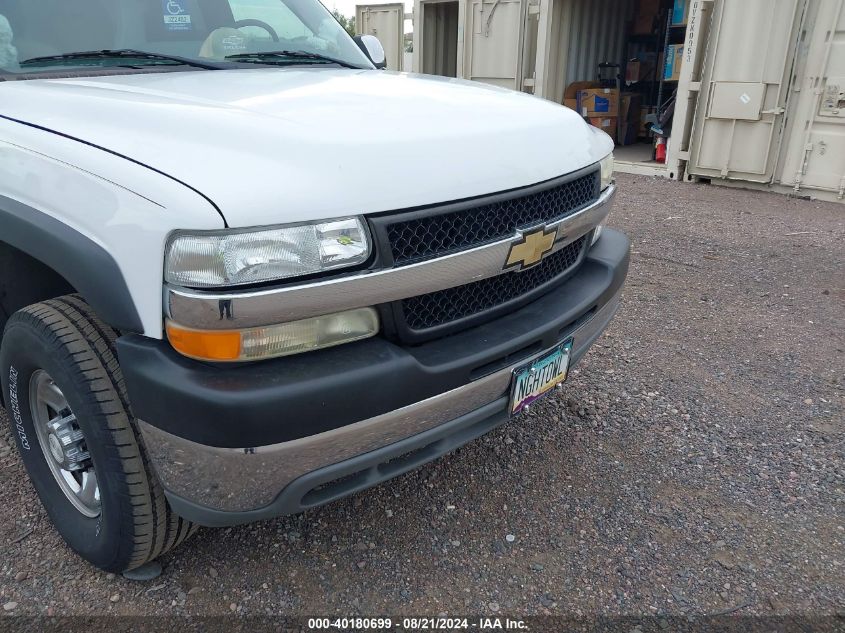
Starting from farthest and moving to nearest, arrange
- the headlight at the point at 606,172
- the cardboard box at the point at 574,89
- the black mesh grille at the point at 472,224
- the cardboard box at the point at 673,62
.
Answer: the cardboard box at the point at 574,89 < the cardboard box at the point at 673,62 < the headlight at the point at 606,172 < the black mesh grille at the point at 472,224

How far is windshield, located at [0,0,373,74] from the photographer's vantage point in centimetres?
248

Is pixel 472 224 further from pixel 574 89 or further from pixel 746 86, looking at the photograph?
pixel 574 89

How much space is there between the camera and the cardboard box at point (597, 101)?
10906mm

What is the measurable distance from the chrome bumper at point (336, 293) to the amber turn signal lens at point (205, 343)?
2 centimetres

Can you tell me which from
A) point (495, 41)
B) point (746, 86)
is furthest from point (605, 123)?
point (746, 86)

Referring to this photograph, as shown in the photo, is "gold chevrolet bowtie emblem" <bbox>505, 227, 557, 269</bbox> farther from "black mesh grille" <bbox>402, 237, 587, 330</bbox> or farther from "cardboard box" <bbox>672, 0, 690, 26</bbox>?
"cardboard box" <bbox>672, 0, 690, 26</bbox>

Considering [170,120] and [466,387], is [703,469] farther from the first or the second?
[170,120]

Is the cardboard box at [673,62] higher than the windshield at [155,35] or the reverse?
the reverse

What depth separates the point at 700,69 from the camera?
872 cm

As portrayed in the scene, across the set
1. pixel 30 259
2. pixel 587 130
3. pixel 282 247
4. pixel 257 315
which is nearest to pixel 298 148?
pixel 282 247

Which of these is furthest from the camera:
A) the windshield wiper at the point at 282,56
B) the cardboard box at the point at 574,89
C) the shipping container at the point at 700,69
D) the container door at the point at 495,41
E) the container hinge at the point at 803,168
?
the cardboard box at the point at 574,89

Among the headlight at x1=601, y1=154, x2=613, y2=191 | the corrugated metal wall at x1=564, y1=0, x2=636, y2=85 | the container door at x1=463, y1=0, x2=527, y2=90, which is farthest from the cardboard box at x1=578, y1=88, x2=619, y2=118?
the headlight at x1=601, y1=154, x2=613, y2=191

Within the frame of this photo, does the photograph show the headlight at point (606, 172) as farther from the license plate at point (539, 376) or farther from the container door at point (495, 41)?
the container door at point (495, 41)

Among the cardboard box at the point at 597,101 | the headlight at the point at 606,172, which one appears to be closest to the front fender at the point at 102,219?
the headlight at the point at 606,172
